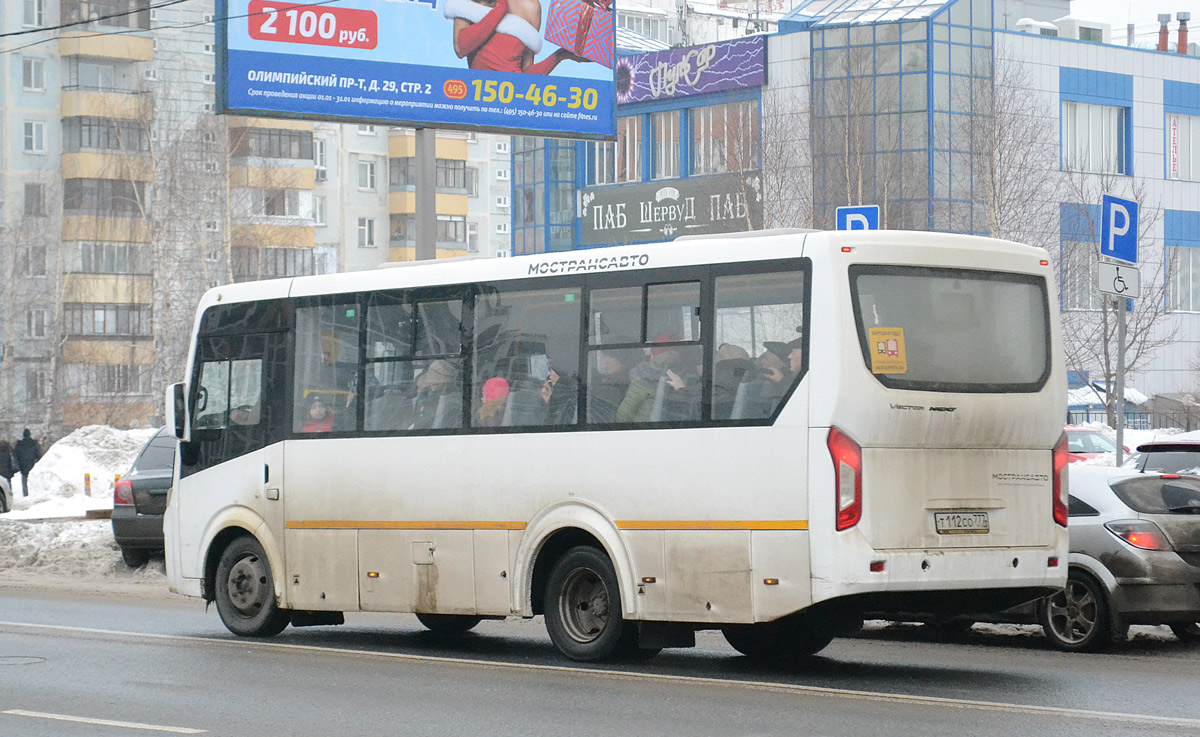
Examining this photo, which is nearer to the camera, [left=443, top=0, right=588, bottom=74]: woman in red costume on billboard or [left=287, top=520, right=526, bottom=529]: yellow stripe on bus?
[left=287, top=520, right=526, bottom=529]: yellow stripe on bus

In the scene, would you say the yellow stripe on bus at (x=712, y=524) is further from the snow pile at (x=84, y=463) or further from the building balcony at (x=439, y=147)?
the building balcony at (x=439, y=147)

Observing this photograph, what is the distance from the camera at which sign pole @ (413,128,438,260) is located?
2452 centimetres

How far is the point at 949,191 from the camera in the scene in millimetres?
57812

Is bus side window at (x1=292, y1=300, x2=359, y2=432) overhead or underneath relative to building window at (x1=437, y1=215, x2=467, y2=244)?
underneath

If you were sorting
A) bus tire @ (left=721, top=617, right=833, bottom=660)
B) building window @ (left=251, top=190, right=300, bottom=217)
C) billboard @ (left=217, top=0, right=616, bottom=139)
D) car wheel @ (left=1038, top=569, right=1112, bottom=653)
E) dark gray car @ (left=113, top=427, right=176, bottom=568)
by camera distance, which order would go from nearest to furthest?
bus tire @ (left=721, top=617, right=833, bottom=660) < car wheel @ (left=1038, top=569, right=1112, bottom=653) < dark gray car @ (left=113, top=427, right=176, bottom=568) < billboard @ (left=217, top=0, right=616, bottom=139) < building window @ (left=251, top=190, right=300, bottom=217)

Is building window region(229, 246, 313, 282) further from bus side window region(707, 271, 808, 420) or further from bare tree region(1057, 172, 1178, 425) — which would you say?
bus side window region(707, 271, 808, 420)

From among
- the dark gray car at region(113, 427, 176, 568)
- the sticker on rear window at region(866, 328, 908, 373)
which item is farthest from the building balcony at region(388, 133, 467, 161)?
the sticker on rear window at region(866, 328, 908, 373)

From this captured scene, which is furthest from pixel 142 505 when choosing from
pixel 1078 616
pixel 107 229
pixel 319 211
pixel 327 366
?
pixel 319 211

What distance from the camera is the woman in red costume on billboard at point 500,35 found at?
25.3m

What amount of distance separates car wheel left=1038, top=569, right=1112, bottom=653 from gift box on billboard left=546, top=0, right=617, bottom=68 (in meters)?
14.5

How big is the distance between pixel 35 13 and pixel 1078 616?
244 feet

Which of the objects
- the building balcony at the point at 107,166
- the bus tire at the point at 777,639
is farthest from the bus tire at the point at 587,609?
the building balcony at the point at 107,166

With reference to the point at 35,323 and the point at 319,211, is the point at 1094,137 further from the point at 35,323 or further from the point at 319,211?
the point at 319,211

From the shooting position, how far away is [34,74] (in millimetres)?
79312
